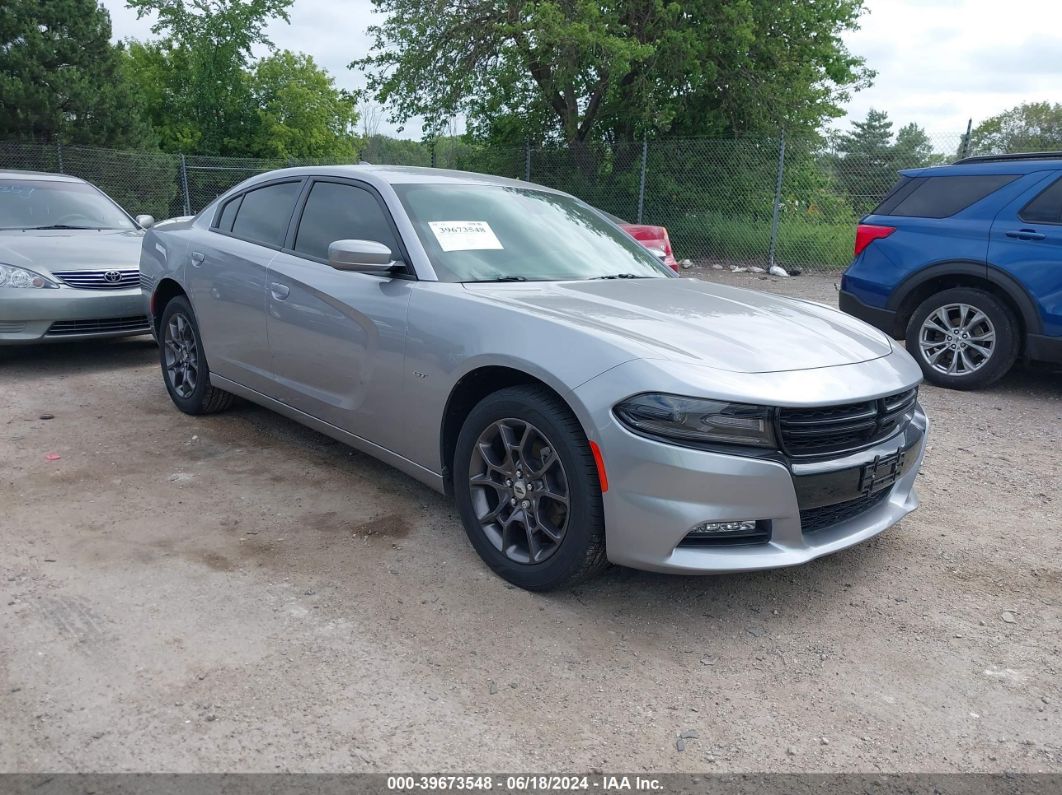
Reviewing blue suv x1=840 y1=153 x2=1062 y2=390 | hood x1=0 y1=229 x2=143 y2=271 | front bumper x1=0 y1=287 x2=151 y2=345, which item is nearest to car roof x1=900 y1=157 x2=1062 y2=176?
blue suv x1=840 y1=153 x2=1062 y2=390

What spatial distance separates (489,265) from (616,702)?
2032mm

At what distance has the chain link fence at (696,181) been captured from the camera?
1477 centimetres

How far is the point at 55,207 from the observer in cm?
776

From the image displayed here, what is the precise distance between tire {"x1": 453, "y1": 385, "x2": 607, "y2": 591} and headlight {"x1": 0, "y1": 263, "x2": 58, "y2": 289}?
15.9 feet

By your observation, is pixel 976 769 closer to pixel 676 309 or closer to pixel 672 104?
pixel 676 309

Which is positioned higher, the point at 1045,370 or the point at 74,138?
the point at 74,138

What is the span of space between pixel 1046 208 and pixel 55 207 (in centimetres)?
831

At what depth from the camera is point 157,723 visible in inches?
94.4

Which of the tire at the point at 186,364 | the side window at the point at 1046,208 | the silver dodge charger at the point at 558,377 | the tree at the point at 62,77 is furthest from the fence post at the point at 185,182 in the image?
the side window at the point at 1046,208

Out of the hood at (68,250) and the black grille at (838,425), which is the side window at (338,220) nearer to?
the black grille at (838,425)

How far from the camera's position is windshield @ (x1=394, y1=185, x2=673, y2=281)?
12.6 ft

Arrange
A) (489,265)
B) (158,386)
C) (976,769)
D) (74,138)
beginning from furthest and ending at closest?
(74,138) < (158,386) < (489,265) < (976,769)

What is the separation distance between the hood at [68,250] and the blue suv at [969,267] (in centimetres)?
617

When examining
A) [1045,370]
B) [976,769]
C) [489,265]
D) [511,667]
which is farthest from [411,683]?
[1045,370]
